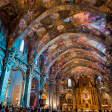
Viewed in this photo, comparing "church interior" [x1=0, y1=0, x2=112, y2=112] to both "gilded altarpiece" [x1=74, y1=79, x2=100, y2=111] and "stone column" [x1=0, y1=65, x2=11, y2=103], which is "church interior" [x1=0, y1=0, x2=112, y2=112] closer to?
"stone column" [x1=0, y1=65, x2=11, y2=103]

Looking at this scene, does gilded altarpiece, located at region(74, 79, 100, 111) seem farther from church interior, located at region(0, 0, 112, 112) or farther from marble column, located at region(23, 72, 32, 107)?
marble column, located at region(23, 72, 32, 107)

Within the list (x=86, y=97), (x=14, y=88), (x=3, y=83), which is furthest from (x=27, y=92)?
(x=86, y=97)

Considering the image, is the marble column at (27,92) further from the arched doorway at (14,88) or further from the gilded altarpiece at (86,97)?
the gilded altarpiece at (86,97)

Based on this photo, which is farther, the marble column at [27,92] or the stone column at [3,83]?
the marble column at [27,92]

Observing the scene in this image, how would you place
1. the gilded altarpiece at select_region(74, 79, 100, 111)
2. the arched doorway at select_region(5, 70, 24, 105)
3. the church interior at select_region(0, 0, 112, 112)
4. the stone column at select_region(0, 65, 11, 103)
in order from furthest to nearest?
the gilded altarpiece at select_region(74, 79, 100, 111)
the arched doorway at select_region(5, 70, 24, 105)
the church interior at select_region(0, 0, 112, 112)
the stone column at select_region(0, 65, 11, 103)

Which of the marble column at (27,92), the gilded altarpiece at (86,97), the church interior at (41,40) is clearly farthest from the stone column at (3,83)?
the gilded altarpiece at (86,97)

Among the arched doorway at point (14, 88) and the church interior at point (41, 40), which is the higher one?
the church interior at point (41, 40)

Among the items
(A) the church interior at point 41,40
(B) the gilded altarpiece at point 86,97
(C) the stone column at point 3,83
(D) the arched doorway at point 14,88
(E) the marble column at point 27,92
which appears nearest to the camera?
(C) the stone column at point 3,83

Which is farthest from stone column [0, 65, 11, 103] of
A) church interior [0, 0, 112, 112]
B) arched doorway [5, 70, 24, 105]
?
arched doorway [5, 70, 24, 105]

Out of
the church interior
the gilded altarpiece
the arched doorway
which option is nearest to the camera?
the church interior

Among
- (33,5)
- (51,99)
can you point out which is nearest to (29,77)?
(33,5)

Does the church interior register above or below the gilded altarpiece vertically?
above

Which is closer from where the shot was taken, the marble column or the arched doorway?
the marble column

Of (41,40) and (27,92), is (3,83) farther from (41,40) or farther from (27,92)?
(41,40)
